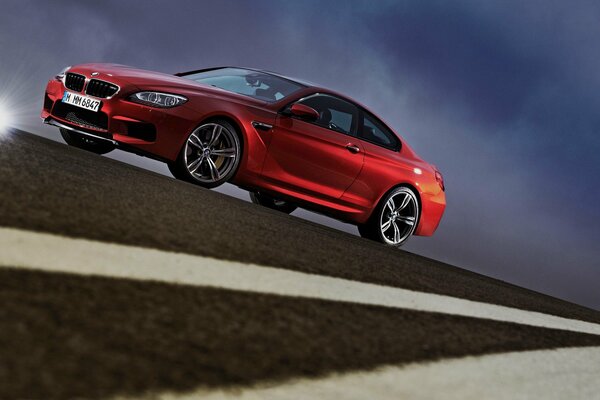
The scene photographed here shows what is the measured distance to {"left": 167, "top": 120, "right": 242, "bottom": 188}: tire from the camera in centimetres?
721

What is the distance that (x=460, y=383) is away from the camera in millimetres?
2248

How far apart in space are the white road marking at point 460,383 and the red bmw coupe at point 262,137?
4601 millimetres

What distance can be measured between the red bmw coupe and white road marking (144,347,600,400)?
15.1 feet

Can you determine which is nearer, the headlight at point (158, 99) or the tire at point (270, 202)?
the headlight at point (158, 99)

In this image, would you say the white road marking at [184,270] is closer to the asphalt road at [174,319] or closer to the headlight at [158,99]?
the asphalt road at [174,319]

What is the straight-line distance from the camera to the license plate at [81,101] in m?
7.22

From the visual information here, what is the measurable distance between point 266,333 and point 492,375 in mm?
807

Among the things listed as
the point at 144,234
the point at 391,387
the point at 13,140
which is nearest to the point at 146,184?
the point at 13,140

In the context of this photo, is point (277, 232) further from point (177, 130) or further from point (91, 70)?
point (91, 70)

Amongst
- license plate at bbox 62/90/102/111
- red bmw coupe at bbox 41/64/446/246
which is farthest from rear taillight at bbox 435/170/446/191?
license plate at bbox 62/90/102/111

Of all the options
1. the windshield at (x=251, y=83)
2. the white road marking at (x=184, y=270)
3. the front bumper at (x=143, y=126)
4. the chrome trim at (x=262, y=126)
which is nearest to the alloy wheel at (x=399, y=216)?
the windshield at (x=251, y=83)

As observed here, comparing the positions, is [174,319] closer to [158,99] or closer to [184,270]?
[184,270]

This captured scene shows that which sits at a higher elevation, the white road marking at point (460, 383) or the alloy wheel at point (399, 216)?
the white road marking at point (460, 383)

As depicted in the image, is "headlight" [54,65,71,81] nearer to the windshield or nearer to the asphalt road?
the windshield
